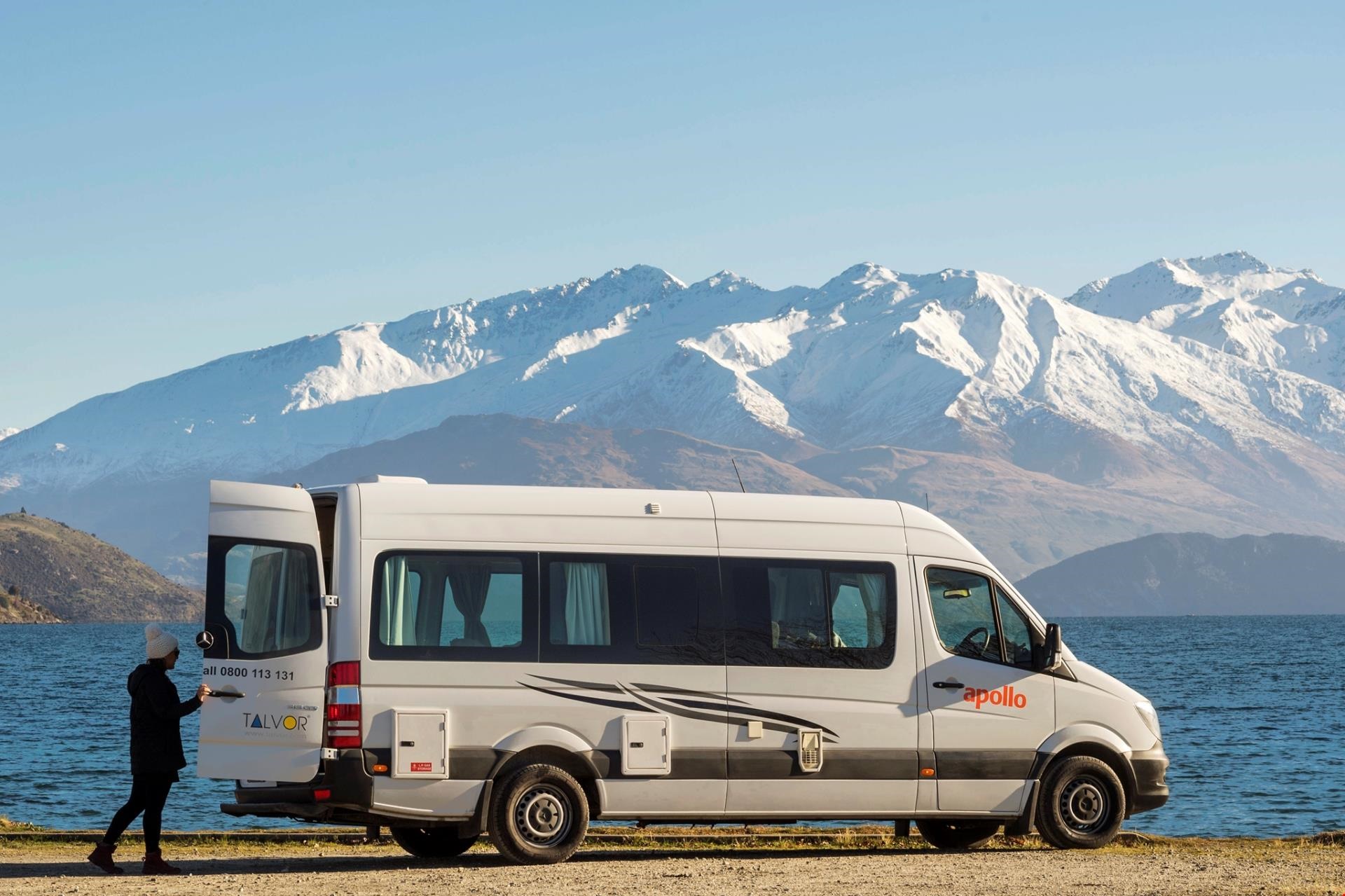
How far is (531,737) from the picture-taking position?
1491 centimetres

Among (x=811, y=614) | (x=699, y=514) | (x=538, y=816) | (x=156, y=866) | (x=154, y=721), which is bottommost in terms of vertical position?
(x=156, y=866)

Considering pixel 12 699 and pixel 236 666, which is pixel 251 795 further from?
pixel 12 699

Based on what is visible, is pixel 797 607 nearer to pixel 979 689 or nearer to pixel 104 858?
pixel 979 689

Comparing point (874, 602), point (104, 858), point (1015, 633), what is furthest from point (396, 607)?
point (1015, 633)

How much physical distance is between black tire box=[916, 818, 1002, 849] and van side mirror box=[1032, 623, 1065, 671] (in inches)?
73.4

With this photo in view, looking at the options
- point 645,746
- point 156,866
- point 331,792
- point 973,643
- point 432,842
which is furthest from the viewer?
point 973,643

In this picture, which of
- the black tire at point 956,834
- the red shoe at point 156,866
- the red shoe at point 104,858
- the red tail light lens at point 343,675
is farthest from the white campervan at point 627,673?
the red shoe at point 104,858

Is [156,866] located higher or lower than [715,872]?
A: higher

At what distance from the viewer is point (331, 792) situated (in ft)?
47.3

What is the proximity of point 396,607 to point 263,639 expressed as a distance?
119 centimetres

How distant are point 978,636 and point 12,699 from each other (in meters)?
70.7

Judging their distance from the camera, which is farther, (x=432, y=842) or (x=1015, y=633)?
(x=1015, y=633)

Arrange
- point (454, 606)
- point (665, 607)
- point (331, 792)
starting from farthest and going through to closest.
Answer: point (665, 607) → point (454, 606) → point (331, 792)

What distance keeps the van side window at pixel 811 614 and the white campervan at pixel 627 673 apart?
0.07ft
